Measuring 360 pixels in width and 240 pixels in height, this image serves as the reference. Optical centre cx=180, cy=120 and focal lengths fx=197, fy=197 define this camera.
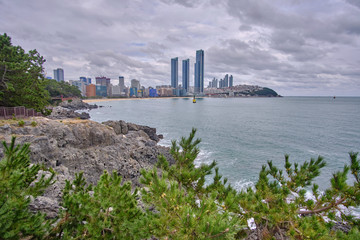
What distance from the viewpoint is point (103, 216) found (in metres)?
4.21

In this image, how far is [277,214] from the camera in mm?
5582

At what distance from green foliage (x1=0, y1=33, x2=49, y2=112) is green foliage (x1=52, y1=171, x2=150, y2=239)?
21350mm

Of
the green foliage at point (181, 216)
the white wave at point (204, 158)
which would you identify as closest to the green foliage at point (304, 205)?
the green foliage at point (181, 216)

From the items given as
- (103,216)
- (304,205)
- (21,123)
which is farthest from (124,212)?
(21,123)

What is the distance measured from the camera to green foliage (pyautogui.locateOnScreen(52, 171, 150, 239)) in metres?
4.04

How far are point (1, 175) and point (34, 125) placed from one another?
18.0 m

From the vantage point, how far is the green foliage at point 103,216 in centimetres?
404

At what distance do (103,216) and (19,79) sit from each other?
24056mm

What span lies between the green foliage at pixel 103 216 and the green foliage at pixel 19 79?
21.4 metres

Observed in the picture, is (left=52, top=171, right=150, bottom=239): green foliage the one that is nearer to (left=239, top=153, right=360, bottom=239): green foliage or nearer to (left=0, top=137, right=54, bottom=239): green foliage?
(left=0, top=137, right=54, bottom=239): green foliage

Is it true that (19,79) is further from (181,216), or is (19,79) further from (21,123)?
(181,216)

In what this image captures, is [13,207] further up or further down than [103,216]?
further up

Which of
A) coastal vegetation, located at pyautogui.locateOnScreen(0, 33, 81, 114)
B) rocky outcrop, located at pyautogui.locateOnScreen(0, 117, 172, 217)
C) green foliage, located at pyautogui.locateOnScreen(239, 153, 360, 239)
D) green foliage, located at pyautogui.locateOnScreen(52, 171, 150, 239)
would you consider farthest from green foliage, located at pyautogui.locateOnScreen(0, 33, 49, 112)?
green foliage, located at pyautogui.locateOnScreen(239, 153, 360, 239)

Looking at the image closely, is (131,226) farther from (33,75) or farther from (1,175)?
(33,75)
